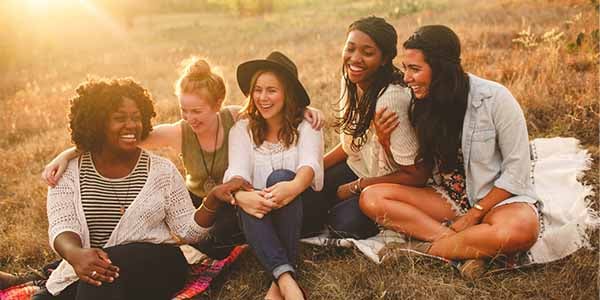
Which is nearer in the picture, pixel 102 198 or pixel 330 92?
pixel 102 198

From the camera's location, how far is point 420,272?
3.23m

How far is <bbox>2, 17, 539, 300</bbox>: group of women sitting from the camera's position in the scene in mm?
3062

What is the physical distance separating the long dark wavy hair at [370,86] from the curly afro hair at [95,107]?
4.51ft

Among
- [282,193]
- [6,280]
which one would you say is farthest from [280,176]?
[6,280]

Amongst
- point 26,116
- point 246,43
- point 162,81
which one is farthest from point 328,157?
point 246,43

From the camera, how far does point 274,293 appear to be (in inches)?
122

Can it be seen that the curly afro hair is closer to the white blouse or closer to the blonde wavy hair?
the blonde wavy hair

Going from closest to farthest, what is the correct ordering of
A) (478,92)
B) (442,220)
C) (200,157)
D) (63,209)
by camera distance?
(63,209) → (478,92) → (442,220) → (200,157)

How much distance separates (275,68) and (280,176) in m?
0.69

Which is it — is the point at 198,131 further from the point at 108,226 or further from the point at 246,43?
the point at 246,43

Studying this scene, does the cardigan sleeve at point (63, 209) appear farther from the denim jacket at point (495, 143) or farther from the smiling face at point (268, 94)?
the denim jacket at point (495, 143)

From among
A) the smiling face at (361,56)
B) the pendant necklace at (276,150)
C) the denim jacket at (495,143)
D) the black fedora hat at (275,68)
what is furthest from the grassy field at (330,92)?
the smiling face at (361,56)

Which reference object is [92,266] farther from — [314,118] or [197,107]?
[314,118]

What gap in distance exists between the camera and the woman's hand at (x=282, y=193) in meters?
3.18
